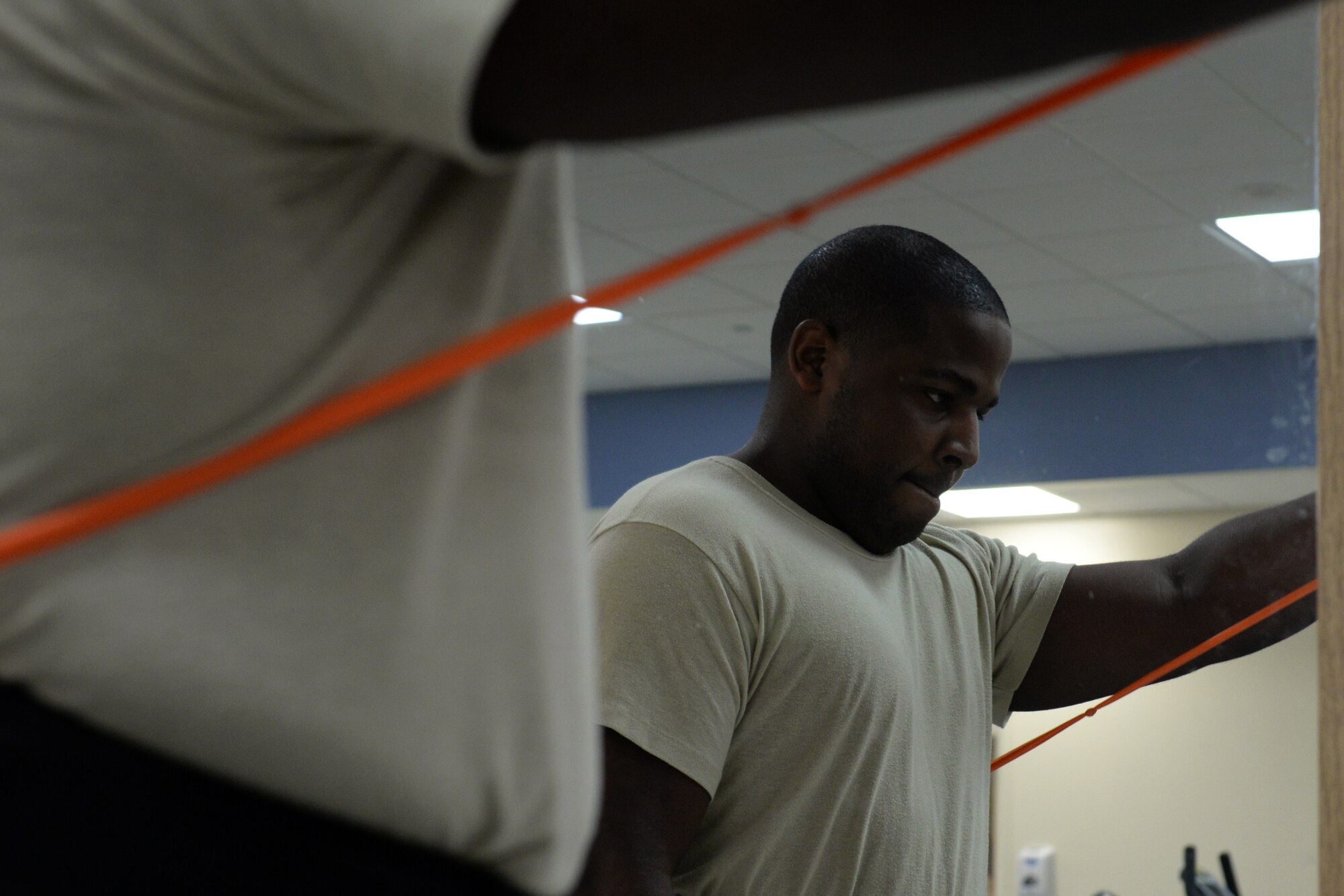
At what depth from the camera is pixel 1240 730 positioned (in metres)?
3.36

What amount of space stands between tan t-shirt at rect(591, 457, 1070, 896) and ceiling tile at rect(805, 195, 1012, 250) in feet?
0.69

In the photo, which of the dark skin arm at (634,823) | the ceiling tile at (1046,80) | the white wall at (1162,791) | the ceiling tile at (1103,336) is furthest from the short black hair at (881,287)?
the white wall at (1162,791)

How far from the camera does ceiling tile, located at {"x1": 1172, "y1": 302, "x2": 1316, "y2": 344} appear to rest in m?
0.89

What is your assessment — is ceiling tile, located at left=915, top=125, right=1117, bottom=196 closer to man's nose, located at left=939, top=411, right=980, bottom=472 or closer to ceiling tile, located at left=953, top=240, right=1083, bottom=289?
ceiling tile, located at left=953, top=240, right=1083, bottom=289

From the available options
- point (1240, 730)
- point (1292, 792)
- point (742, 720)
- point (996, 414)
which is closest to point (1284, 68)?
point (996, 414)

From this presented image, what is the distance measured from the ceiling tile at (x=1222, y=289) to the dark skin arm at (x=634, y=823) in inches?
18.2

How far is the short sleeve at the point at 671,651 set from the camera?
35.1 inches

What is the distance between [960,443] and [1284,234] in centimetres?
29

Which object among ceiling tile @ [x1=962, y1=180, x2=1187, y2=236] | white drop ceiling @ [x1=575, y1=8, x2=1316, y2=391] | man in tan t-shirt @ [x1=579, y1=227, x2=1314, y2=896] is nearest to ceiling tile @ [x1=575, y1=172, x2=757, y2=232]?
white drop ceiling @ [x1=575, y1=8, x2=1316, y2=391]

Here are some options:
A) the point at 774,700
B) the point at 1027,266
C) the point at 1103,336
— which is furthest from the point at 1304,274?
the point at 1027,266

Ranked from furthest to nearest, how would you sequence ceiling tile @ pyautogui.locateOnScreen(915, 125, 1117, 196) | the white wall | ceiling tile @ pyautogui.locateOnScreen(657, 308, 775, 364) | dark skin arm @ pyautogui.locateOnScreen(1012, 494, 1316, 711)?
the white wall, ceiling tile @ pyautogui.locateOnScreen(657, 308, 775, 364), ceiling tile @ pyautogui.locateOnScreen(915, 125, 1117, 196), dark skin arm @ pyautogui.locateOnScreen(1012, 494, 1316, 711)

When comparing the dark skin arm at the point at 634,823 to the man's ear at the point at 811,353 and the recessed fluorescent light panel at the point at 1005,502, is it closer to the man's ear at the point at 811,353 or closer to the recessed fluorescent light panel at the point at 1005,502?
the man's ear at the point at 811,353

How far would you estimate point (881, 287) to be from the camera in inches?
41.1

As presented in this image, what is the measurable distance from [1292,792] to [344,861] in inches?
116
